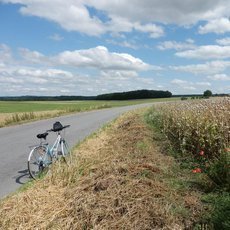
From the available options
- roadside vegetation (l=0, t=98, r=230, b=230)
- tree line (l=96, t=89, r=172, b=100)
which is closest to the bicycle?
roadside vegetation (l=0, t=98, r=230, b=230)

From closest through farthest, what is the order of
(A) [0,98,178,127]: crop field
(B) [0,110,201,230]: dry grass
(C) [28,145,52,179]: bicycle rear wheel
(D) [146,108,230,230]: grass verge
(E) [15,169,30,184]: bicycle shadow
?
(D) [146,108,230,230]: grass verge
(B) [0,110,201,230]: dry grass
(C) [28,145,52,179]: bicycle rear wheel
(E) [15,169,30,184]: bicycle shadow
(A) [0,98,178,127]: crop field

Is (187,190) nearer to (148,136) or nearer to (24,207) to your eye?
(24,207)

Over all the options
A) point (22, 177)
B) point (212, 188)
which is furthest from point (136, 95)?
point (212, 188)

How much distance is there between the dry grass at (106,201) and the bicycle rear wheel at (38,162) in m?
1.48

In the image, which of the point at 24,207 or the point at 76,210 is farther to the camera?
the point at 24,207

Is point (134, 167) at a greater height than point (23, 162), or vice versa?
point (134, 167)

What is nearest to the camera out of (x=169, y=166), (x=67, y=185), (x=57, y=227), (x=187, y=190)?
(x=57, y=227)

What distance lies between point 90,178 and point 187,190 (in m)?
1.69

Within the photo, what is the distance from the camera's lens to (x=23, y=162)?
454 inches

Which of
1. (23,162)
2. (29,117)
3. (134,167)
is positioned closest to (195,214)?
(134,167)

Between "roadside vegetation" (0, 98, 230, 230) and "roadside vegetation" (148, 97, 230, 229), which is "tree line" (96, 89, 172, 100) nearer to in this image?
"roadside vegetation" (148, 97, 230, 229)

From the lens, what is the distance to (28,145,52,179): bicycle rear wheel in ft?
29.2

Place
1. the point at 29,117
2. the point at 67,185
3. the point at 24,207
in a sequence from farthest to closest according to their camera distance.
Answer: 1. the point at 29,117
2. the point at 67,185
3. the point at 24,207

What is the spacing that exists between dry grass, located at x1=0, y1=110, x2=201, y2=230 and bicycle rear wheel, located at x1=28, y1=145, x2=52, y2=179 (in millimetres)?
1483
